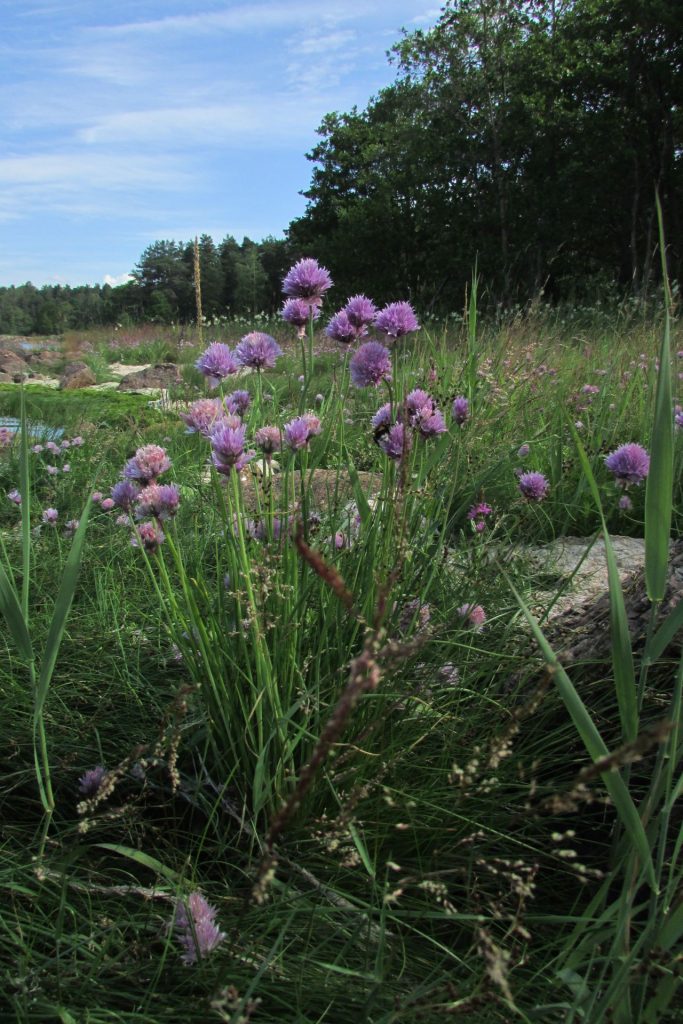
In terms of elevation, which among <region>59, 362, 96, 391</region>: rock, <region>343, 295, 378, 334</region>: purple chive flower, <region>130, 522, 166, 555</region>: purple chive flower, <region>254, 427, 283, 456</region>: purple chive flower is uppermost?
<region>343, 295, 378, 334</region>: purple chive flower

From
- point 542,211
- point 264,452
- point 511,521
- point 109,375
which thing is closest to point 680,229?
point 542,211

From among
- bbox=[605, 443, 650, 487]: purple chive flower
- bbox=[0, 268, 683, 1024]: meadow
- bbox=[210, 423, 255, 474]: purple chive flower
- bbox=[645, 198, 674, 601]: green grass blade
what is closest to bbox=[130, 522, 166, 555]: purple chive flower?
bbox=[0, 268, 683, 1024]: meadow

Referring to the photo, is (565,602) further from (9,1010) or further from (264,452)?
(9,1010)

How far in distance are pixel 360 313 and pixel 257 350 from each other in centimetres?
23

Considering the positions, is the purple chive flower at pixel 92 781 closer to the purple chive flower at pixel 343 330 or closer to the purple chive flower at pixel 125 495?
the purple chive flower at pixel 125 495

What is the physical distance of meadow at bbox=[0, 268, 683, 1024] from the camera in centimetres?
88

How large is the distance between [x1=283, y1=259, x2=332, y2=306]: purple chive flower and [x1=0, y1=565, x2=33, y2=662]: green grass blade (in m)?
0.82

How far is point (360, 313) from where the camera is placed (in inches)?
58.1

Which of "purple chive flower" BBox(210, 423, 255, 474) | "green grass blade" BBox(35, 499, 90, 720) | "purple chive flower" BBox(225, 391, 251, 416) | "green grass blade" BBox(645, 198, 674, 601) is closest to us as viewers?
"green grass blade" BBox(645, 198, 674, 601)

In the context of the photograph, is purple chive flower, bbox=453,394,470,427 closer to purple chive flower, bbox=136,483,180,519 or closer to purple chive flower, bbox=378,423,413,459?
purple chive flower, bbox=378,423,413,459

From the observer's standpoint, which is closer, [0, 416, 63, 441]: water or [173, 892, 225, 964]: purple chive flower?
[173, 892, 225, 964]: purple chive flower

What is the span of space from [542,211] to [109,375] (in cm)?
1285

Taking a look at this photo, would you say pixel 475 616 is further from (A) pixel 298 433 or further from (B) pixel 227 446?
(B) pixel 227 446

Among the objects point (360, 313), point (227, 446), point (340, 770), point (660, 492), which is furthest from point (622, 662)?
point (360, 313)
